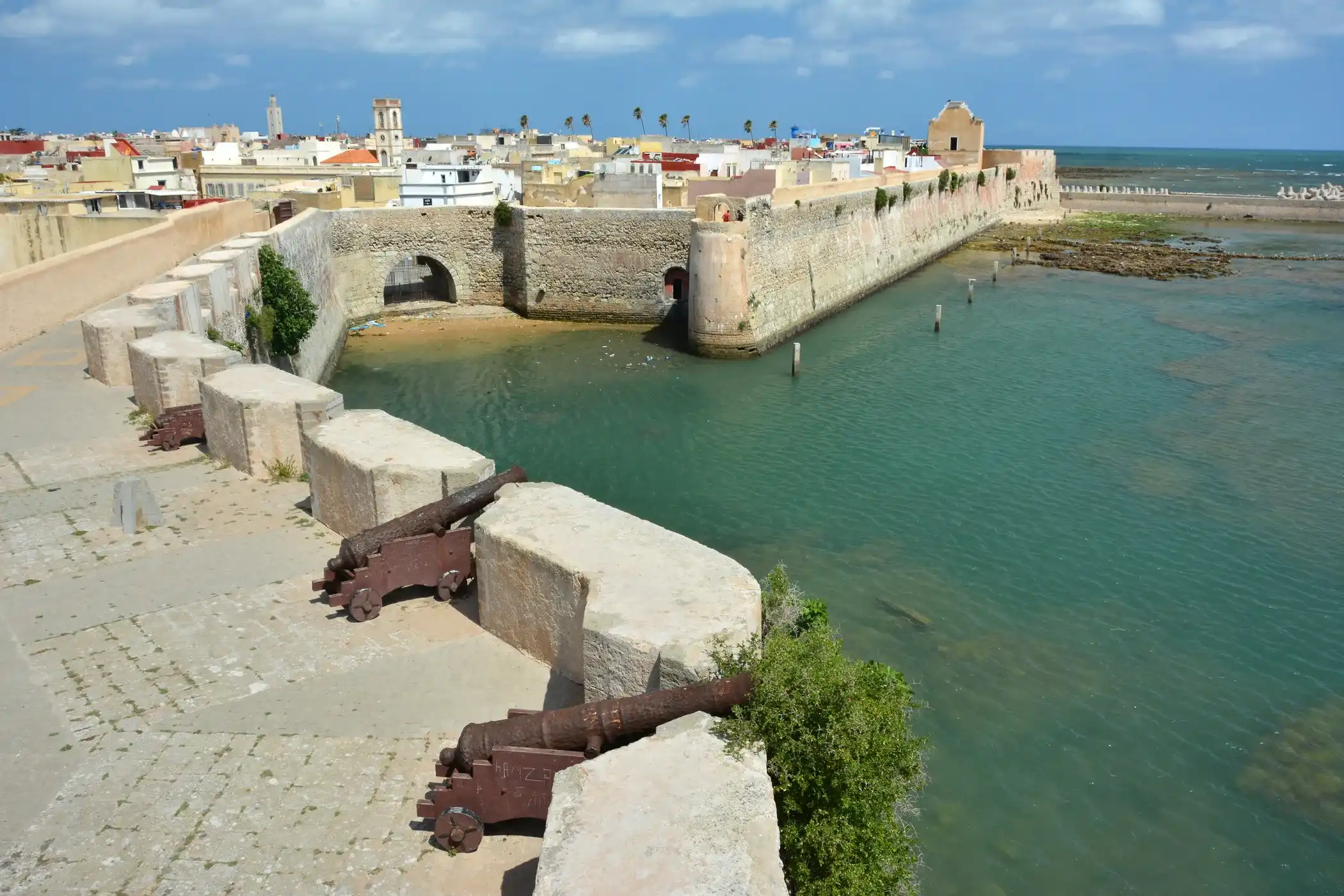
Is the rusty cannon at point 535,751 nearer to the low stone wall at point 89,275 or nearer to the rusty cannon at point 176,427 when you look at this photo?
the rusty cannon at point 176,427

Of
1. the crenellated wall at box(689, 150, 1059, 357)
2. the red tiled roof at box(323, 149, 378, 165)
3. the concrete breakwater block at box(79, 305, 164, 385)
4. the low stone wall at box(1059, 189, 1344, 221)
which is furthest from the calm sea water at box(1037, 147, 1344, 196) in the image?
the concrete breakwater block at box(79, 305, 164, 385)

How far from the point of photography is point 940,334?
2753cm

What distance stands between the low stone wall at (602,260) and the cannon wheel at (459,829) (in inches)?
912

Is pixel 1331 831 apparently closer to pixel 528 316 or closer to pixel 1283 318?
pixel 528 316

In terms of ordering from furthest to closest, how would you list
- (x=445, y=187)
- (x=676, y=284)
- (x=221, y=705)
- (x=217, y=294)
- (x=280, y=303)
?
(x=445, y=187)
(x=676, y=284)
(x=280, y=303)
(x=217, y=294)
(x=221, y=705)

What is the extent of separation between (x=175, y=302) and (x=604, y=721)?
30.2ft

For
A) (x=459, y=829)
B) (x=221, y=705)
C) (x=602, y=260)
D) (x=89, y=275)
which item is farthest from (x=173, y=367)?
(x=602, y=260)

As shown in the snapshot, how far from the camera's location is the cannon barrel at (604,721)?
4125mm

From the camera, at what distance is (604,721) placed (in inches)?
163

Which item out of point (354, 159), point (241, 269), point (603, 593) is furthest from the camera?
point (354, 159)

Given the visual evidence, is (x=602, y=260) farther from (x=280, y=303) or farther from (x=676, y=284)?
(x=280, y=303)

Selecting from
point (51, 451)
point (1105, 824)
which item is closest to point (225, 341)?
point (51, 451)

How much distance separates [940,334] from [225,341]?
19.8 meters

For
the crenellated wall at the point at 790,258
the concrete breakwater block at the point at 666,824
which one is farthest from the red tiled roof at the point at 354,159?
the concrete breakwater block at the point at 666,824
